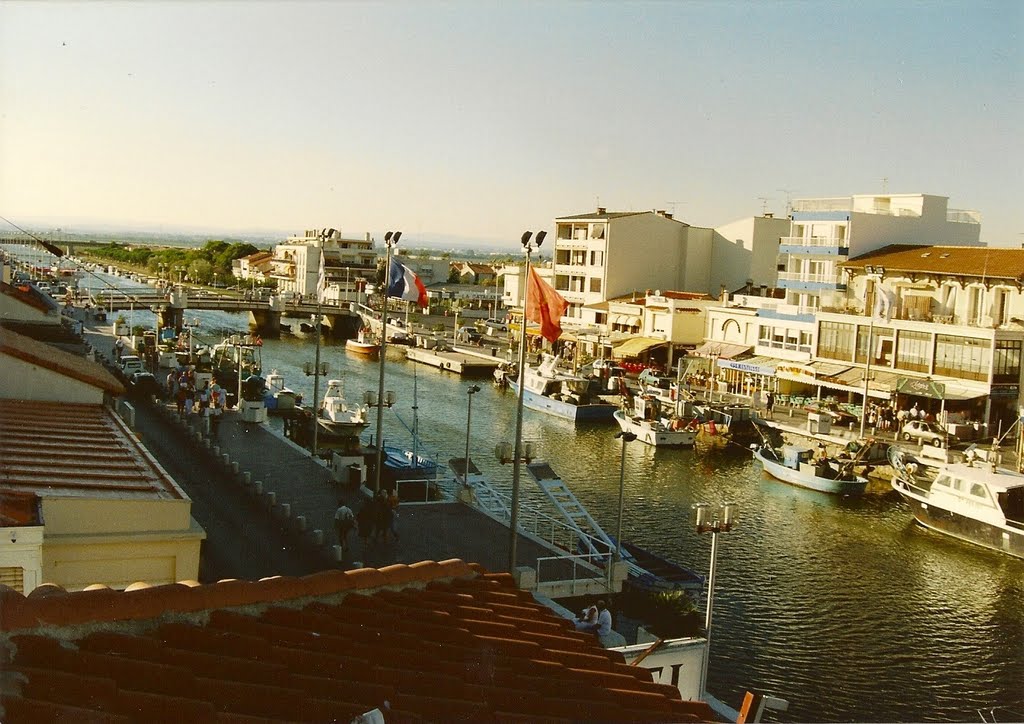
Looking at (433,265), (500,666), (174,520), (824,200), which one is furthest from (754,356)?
(433,265)

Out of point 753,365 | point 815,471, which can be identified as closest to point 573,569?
point 815,471

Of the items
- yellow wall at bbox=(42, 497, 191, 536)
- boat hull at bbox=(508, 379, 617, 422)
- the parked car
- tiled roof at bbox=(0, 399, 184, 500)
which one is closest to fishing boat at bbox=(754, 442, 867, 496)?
the parked car

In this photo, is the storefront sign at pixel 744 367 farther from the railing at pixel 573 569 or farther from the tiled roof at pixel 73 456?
the tiled roof at pixel 73 456

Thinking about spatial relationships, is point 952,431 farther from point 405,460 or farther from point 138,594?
point 138,594

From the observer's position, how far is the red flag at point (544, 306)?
50.1ft

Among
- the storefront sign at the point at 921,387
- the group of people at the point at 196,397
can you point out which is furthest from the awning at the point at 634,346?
the group of people at the point at 196,397

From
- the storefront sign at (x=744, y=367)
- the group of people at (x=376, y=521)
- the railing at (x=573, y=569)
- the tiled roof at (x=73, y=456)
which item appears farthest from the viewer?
the storefront sign at (x=744, y=367)

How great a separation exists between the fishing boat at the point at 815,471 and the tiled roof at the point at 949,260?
10.2 metres

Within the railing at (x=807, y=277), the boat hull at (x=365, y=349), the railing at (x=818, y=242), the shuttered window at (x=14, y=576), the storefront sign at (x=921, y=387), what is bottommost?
the boat hull at (x=365, y=349)

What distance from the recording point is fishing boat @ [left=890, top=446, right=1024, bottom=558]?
23203mm

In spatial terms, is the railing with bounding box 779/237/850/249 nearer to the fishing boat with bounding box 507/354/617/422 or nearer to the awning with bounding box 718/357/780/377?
the awning with bounding box 718/357/780/377

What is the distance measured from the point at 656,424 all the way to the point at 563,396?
24.1 feet

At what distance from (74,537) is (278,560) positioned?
18.8 ft

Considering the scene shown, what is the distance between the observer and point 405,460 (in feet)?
90.5
